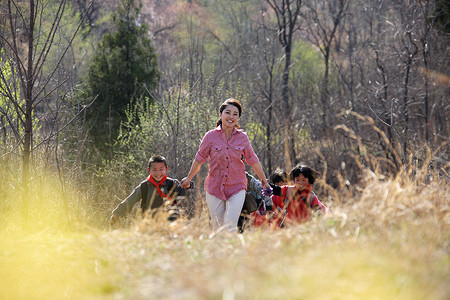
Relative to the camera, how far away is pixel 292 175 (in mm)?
6008

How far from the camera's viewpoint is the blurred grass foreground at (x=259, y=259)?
111 inches

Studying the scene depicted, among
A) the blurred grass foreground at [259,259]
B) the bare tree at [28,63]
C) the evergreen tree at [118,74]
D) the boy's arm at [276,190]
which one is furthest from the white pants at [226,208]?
the evergreen tree at [118,74]

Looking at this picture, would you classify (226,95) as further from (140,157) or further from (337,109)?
(337,109)

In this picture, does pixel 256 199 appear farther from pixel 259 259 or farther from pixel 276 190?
pixel 259 259

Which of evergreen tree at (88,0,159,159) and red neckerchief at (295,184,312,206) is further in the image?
evergreen tree at (88,0,159,159)

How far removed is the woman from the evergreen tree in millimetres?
6386

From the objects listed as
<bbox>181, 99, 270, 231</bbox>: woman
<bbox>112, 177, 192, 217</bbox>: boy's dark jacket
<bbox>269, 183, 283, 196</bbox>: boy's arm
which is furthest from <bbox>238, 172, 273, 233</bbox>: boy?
<bbox>112, 177, 192, 217</bbox>: boy's dark jacket

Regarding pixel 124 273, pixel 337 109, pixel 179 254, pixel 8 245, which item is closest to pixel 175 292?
pixel 124 273

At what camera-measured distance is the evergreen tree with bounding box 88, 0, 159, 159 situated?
1195 centimetres

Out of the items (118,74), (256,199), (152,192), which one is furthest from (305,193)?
(118,74)

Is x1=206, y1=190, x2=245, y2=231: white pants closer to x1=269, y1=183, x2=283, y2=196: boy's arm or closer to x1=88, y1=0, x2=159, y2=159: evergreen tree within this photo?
x1=269, y1=183, x2=283, y2=196: boy's arm

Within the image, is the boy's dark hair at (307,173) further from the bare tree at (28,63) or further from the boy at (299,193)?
the bare tree at (28,63)

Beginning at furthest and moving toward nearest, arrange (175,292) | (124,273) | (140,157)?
(140,157)
(124,273)
(175,292)

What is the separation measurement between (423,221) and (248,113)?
732 centimetres
